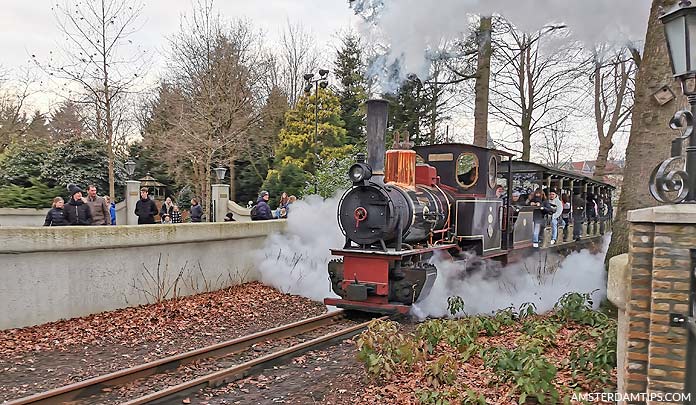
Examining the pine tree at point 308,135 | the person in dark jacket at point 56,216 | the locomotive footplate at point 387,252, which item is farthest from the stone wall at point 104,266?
the pine tree at point 308,135

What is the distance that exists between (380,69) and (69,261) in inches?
277

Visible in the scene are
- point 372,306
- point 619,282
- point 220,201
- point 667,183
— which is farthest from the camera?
point 220,201

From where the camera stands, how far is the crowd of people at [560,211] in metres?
14.1

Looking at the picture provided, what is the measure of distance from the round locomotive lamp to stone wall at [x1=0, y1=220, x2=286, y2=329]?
753cm

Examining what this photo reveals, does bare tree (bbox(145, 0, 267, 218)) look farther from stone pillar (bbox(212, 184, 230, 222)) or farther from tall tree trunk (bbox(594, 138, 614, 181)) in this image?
tall tree trunk (bbox(594, 138, 614, 181))

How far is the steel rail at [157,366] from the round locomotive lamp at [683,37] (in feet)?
18.2

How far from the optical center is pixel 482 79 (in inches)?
576

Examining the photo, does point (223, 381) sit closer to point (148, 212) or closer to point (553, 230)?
point (148, 212)

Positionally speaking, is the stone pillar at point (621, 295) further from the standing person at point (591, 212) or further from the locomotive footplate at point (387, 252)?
the standing person at point (591, 212)

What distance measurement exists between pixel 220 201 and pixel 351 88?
12508 millimetres

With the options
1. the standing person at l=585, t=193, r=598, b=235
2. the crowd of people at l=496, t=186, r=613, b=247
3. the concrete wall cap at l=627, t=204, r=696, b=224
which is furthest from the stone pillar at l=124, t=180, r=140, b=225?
the concrete wall cap at l=627, t=204, r=696, b=224

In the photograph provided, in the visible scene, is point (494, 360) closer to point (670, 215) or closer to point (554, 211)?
point (670, 215)

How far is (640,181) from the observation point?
7004 millimetres

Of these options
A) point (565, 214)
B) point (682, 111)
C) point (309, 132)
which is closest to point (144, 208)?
point (682, 111)
